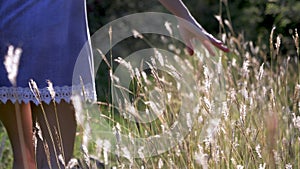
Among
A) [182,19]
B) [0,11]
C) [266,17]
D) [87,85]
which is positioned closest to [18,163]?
[87,85]

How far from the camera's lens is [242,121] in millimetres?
2016

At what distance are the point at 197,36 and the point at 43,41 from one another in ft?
1.73

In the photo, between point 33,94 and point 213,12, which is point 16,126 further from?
point 213,12

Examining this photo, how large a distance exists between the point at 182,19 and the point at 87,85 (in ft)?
1.36

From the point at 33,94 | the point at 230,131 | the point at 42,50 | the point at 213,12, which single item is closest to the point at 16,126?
the point at 33,94

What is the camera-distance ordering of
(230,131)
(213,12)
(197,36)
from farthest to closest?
(213,12)
(230,131)
(197,36)

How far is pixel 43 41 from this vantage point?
232 cm

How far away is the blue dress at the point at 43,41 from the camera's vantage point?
2311 mm

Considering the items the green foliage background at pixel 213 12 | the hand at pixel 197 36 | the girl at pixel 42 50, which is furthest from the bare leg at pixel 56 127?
the green foliage background at pixel 213 12

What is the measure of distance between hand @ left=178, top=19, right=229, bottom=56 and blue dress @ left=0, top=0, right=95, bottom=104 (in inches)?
14.1

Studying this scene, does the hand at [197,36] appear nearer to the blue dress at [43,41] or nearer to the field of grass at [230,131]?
the field of grass at [230,131]

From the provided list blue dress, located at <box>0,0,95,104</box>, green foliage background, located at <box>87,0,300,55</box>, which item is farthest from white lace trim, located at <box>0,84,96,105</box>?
green foliage background, located at <box>87,0,300,55</box>

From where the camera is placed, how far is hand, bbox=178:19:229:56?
227 cm

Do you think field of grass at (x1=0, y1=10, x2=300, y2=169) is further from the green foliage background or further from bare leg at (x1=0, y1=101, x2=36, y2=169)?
the green foliage background
